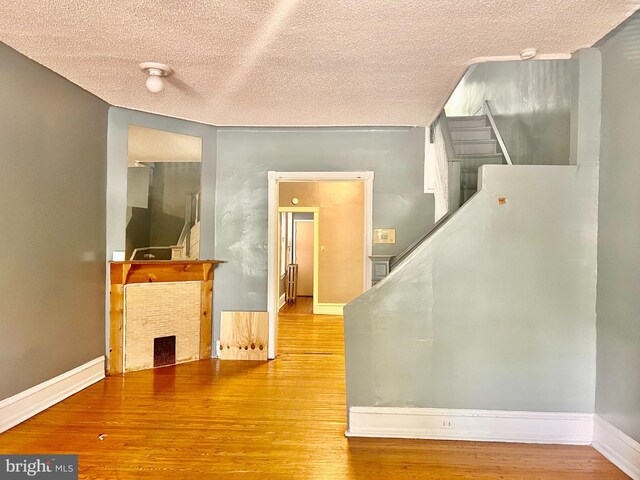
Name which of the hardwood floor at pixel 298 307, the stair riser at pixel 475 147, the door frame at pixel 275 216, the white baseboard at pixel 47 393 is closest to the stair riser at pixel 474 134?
the stair riser at pixel 475 147

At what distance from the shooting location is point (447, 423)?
Result: 2514mm

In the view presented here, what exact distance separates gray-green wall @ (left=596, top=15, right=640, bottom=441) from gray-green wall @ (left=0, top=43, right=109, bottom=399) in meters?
3.72

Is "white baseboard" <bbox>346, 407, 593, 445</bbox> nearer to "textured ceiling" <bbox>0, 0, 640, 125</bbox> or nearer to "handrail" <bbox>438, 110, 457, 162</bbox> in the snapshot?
"handrail" <bbox>438, 110, 457, 162</bbox>

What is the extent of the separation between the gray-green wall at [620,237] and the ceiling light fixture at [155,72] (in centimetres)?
284

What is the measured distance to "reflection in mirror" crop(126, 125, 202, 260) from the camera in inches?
147

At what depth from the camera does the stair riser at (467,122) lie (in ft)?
14.9

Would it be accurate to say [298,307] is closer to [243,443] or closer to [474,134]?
[474,134]

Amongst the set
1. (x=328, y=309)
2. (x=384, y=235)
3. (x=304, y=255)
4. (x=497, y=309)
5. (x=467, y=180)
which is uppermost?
(x=467, y=180)

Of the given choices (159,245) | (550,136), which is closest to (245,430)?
(159,245)

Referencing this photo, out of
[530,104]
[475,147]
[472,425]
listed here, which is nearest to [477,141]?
[475,147]

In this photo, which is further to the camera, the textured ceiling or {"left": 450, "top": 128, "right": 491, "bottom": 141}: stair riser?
{"left": 450, "top": 128, "right": 491, "bottom": 141}: stair riser

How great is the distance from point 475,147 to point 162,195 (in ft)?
11.0

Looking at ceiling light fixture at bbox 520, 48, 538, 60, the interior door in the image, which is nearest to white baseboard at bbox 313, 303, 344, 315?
the interior door

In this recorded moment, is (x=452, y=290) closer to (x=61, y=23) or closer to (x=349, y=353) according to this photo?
(x=349, y=353)
